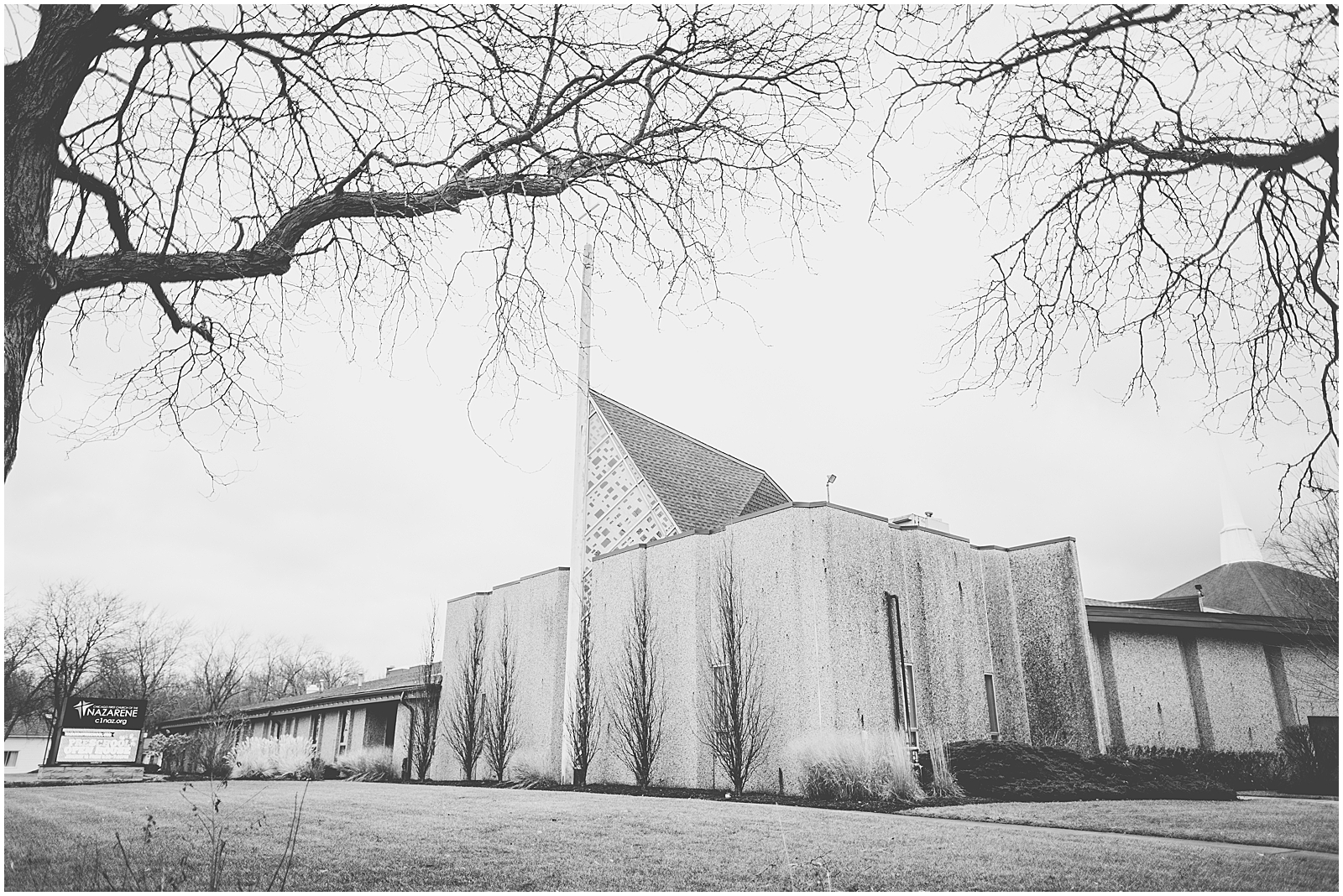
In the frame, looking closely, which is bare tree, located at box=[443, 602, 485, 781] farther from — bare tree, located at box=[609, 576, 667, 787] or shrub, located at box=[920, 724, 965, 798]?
shrub, located at box=[920, 724, 965, 798]

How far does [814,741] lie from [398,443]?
6761 mm

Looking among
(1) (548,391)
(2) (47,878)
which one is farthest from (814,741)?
(2) (47,878)

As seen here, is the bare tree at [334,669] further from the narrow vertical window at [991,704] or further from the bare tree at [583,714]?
the narrow vertical window at [991,704]

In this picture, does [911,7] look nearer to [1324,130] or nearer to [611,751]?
[1324,130]

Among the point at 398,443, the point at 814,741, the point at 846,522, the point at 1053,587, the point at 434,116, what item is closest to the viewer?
the point at 434,116

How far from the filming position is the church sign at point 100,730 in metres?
20.7

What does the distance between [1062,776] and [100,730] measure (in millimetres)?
21850

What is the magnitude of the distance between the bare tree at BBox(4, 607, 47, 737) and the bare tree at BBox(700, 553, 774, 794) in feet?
29.3

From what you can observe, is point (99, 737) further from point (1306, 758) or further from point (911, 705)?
point (1306, 758)

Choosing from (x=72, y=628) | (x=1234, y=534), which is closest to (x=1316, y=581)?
(x=1234, y=534)

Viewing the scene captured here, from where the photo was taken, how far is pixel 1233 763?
14219mm

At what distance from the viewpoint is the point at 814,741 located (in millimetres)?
11516

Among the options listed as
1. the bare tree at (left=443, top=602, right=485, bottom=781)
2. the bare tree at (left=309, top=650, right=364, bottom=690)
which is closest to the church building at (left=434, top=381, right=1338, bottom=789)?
the bare tree at (left=443, top=602, right=485, bottom=781)

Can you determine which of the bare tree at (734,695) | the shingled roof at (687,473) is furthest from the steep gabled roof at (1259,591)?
the shingled roof at (687,473)
